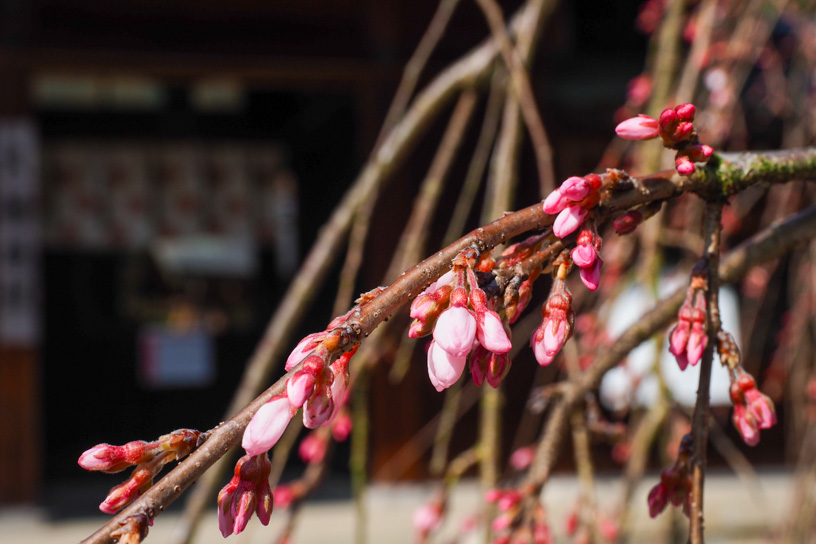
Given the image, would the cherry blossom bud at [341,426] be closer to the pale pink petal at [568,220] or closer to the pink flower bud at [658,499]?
the pink flower bud at [658,499]

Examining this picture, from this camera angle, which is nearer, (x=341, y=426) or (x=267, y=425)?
(x=267, y=425)

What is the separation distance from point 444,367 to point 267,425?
0.09 meters

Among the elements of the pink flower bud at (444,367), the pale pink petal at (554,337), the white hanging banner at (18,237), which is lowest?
the pink flower bud at (444,367)

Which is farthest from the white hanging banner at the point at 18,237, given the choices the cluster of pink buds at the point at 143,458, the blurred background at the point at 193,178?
the cluster of pink buds at the point at 143,458

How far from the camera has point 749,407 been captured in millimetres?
550

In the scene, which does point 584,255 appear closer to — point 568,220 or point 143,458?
point 568,220

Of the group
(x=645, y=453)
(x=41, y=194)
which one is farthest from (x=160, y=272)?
(x=645, y=453)

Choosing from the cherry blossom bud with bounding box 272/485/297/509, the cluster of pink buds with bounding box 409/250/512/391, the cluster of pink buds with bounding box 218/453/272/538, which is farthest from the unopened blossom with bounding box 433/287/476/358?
the cherry blossom bud with bounding box 272/485/297/509

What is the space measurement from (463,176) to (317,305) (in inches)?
45.2

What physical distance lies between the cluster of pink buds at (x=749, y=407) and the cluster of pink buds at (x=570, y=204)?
0.59ft

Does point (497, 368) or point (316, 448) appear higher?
point (316, 448)

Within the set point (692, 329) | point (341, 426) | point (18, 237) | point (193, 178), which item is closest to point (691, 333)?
point (692, 329)

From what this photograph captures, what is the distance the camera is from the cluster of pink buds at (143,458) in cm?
39

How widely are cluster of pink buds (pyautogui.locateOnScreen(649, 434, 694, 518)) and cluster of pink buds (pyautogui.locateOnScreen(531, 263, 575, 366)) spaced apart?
127mm
